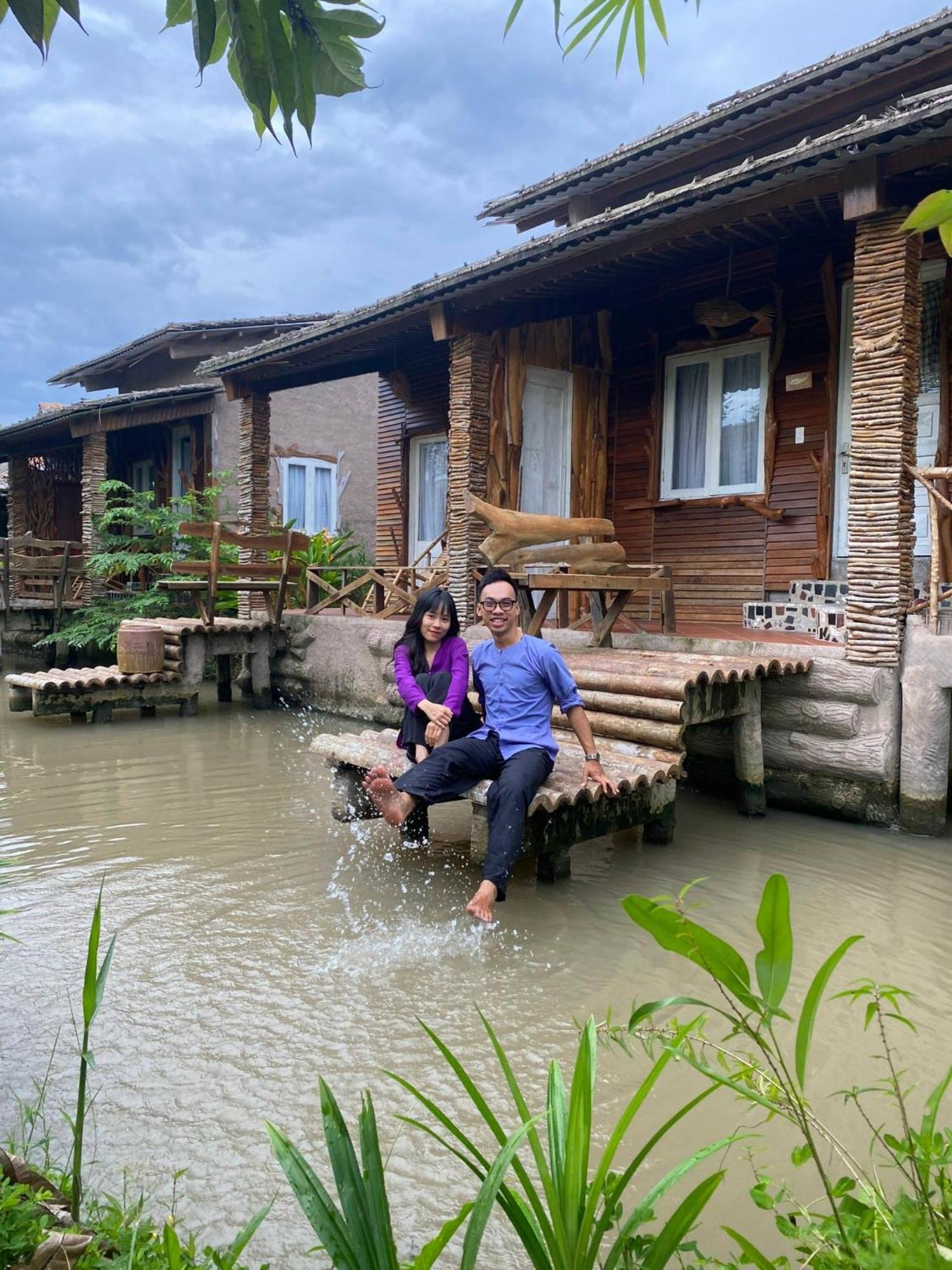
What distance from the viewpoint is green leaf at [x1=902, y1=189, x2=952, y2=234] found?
2.93 feet

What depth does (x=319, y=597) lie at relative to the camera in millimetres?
12750

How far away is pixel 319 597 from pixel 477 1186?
35.0 feet

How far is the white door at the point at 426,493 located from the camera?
42.2 ft

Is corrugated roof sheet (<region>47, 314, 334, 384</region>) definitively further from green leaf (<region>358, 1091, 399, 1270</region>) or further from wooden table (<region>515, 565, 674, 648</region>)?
green leaf (<region>358, 1091, 399, 1270</region>)

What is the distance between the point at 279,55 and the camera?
1395 mm

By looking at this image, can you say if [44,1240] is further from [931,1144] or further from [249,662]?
[249,662]

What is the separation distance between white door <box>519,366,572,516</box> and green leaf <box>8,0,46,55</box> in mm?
9229

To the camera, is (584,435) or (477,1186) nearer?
(477,1186)

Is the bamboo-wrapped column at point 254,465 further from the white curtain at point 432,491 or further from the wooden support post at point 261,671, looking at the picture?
the white curtain at point 432,491

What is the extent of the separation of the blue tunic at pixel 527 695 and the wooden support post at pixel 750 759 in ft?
6.86

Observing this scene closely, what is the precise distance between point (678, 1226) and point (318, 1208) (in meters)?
0.54

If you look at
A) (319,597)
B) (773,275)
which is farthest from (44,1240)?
(319,597)

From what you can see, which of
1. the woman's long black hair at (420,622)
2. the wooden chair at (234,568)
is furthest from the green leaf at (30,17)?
the wooden chair at (234,568)

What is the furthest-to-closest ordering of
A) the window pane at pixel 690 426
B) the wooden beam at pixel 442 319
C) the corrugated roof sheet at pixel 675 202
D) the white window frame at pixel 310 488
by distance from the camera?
1. the white window frame at pixel 310 488
2. the window pane at pixel 690 426
3. the wooden beam at pixel 442 319
4. the corrugated roof sheet at pixel 675 202
